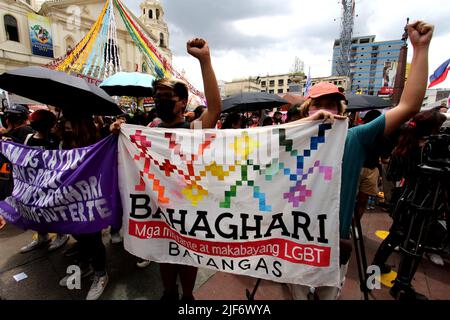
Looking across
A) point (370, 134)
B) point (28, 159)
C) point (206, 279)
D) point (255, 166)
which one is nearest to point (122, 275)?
point (206, 279)

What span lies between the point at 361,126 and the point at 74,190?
2.49 metres

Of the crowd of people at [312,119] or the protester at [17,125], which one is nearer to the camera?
the crowd of people at [312,119]

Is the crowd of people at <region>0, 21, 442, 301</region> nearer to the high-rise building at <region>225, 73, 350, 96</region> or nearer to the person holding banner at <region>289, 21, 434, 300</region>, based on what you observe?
the person holding banner at <region>289, 21, 434, 300</region>

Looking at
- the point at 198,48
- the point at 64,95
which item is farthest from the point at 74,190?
the point at 198,48

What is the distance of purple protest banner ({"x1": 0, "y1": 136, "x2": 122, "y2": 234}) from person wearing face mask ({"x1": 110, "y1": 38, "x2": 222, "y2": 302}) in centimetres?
36

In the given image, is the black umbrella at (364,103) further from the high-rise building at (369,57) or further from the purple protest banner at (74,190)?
the high-rise building at (369,57)

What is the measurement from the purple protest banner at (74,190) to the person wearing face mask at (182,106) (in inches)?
14.1

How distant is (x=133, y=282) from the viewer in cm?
262

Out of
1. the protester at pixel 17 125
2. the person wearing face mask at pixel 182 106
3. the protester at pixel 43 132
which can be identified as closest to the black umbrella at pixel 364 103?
the person wearing face mask at pixel 182 106

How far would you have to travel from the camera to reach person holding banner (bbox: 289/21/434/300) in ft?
4.67

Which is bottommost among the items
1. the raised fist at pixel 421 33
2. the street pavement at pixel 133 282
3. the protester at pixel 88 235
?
the street pavement at pixel 133 282

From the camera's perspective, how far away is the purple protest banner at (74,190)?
7.02 ft

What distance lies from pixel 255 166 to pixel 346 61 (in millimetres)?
65662
